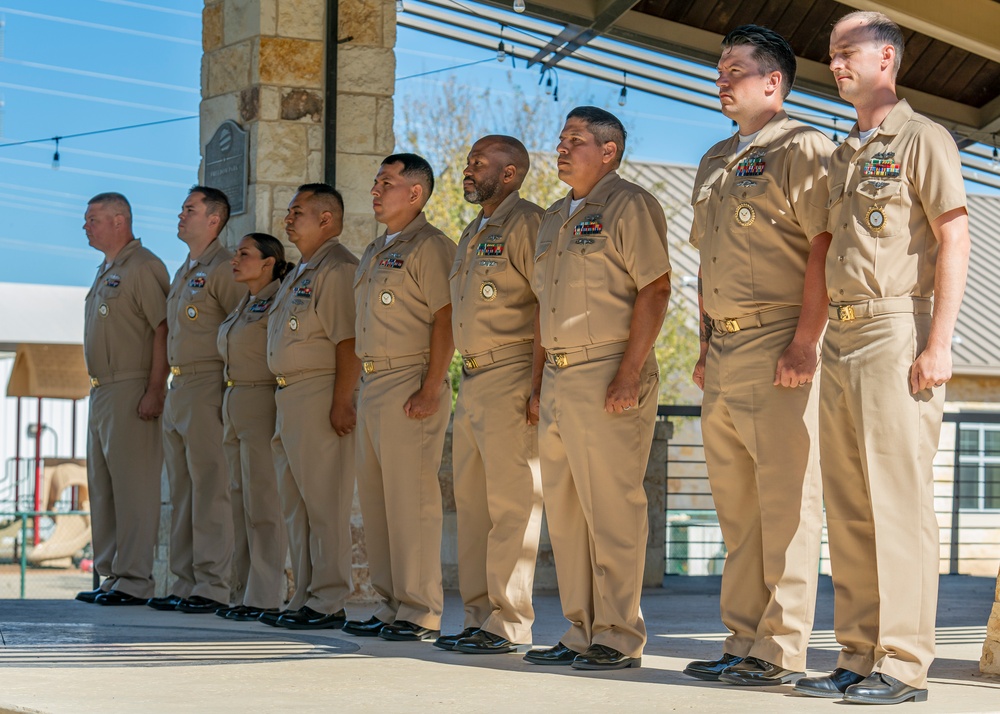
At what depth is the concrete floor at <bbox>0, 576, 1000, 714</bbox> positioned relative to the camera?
154 inches

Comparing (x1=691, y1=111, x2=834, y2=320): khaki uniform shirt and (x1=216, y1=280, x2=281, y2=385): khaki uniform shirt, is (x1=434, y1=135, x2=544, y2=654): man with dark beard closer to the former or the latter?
(x1=691, y1=111, x2=834, y2=320): khaki uniform shirt

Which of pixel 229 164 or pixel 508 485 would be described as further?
pixel 229 164

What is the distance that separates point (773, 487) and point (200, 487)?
3585 mm

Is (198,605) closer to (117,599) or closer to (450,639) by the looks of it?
(117,599)

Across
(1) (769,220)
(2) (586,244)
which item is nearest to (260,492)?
(2) (586,244)

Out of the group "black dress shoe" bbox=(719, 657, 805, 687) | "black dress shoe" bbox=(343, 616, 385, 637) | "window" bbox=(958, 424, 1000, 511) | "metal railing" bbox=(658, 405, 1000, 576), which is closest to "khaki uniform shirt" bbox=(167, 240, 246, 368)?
"black dress shoe" bbox=(343, 616, 385, 637)

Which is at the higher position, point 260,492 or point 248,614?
point 260,492

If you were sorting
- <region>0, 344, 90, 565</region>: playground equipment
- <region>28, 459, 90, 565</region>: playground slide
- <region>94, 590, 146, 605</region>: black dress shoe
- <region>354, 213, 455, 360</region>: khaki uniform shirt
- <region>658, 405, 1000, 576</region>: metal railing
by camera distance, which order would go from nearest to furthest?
<region>354, 213, 455, 360</region>: khaki uniform shirt < <region>94, 590, 146, 605</region>: black dress shoe < <region>0, 344, 90, 565</region>: playground equipment < <region>658, 405, 1000, 576</region>: metal railing < <region>28, 459, 90, 565</region>: playground slide

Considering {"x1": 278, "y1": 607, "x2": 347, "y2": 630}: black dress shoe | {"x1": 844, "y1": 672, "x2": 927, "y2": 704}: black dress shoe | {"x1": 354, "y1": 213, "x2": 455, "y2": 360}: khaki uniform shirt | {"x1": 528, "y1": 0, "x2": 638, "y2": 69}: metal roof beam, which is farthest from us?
{"x1": 528, "y1": 0, "x2": 638, "y2": 69}: metal roof beam

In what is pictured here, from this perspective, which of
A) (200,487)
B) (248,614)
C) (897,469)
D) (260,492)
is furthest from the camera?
(200,487)

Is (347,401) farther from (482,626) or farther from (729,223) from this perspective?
(729,223)

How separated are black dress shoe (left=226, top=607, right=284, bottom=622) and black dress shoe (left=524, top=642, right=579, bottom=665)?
6.54ft

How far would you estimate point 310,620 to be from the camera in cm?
610

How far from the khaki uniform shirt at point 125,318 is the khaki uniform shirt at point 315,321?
129 centimetres
